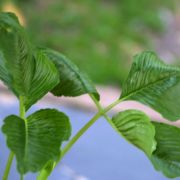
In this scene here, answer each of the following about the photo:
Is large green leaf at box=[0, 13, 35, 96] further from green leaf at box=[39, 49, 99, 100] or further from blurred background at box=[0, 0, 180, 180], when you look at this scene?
blurred background at box=[0, 0, 180, 180]

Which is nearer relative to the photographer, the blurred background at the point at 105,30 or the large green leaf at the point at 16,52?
the large green leaf at the point at 16,52

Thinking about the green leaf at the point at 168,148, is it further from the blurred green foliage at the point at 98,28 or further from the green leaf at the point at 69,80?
the blurred green foliage at the point at 98,28

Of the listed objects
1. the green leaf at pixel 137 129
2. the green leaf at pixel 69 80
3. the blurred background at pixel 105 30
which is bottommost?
the blurred background at pixel 105 30

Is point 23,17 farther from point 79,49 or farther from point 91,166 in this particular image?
point 91,166

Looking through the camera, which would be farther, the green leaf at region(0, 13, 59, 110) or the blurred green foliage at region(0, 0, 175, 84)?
the blurred green foliage at region(0, 0, 175, 84)

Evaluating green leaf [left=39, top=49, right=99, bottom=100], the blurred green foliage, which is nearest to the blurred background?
the blurred green foliage

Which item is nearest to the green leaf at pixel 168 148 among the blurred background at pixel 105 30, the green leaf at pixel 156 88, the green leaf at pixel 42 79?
the green leaf at pixel 156 88

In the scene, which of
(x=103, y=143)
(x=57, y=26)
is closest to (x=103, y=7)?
(x=57, y=26)
